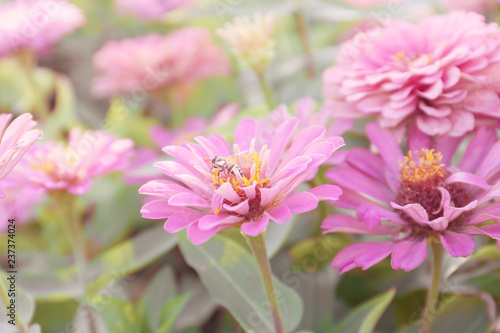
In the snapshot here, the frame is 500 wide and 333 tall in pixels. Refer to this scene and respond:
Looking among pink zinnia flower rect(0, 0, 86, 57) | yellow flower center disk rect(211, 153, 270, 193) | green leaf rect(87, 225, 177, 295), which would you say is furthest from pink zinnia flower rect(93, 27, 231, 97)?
yellow flower center disk rect(211, 153, 270, 193)

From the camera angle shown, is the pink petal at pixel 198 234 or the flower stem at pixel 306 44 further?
the flower stem at pixel 306 44

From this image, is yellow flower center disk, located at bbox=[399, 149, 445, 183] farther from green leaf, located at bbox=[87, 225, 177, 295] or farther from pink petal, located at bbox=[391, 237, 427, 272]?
green leaf, located at bbox=[87, 225, 177, 295]

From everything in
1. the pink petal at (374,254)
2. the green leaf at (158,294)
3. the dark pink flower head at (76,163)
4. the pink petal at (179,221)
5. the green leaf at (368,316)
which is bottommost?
the green leaf at (368,316)

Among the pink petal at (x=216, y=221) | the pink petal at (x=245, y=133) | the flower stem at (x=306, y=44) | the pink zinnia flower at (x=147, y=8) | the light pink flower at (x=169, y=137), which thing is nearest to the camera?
the pink petal at (x=216, y=221)

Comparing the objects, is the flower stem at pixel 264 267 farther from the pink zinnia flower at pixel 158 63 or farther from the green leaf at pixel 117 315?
the pink zinnia flower at pixel 158 63

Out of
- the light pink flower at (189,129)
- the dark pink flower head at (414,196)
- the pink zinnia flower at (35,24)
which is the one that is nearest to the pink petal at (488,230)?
the dark pink flower head at (414,196)

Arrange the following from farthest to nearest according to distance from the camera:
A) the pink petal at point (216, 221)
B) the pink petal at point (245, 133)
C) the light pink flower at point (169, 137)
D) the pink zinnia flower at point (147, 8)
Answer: the pink zinnia flower at point (147, 8) → the light pink flower at point (169, 137) → the pink petal at point (245, 133) → the pink petal at point (216, 221)

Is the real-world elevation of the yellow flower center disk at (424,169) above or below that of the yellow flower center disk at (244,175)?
below

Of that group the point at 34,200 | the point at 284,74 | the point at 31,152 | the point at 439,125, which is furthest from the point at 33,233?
the point at 439,125
